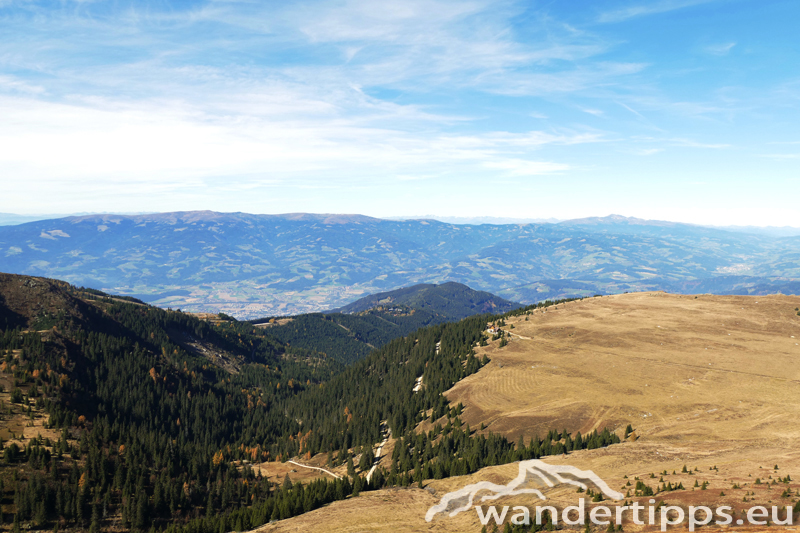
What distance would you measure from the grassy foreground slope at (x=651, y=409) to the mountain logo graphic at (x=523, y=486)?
2.45 meters

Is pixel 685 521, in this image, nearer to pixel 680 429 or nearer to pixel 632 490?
pixel 632 490

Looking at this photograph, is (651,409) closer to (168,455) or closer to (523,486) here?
(523,486)

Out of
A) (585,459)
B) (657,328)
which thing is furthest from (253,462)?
(657,328)

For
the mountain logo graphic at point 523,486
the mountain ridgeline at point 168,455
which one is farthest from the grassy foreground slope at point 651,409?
the mountain ridgeline at point 168,455

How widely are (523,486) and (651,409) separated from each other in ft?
208

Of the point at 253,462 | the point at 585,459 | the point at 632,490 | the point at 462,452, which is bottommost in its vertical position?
the point at 253,462

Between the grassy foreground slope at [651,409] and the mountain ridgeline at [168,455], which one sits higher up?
the grassy foreground slope at [651,409]

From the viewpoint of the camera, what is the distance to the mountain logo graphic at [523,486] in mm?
74688

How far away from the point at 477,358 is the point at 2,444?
159 meters

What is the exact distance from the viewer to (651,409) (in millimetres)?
121000

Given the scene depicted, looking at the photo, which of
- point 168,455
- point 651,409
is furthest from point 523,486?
point 168,455

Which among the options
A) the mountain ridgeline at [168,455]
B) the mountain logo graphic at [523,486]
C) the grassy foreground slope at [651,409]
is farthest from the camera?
the mountain ridgeline at [168,455]

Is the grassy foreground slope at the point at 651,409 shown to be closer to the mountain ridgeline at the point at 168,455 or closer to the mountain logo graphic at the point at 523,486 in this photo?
the mountain logo graphic at the point at 523,486

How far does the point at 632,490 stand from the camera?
221 feet
